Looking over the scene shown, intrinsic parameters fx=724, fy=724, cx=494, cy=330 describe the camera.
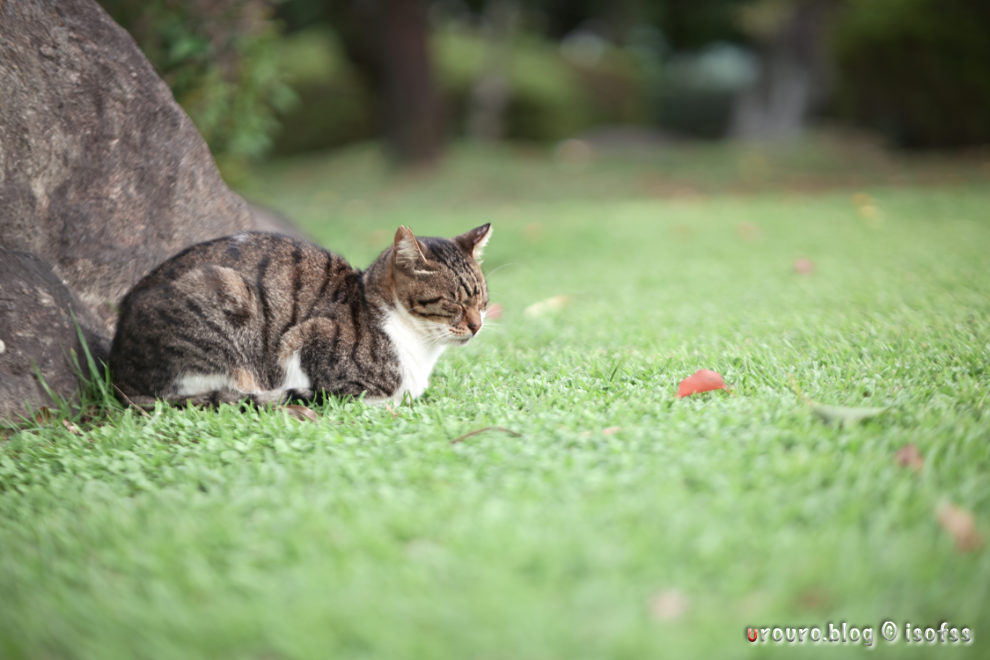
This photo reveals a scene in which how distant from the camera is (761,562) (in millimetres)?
1607

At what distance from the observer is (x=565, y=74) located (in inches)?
693

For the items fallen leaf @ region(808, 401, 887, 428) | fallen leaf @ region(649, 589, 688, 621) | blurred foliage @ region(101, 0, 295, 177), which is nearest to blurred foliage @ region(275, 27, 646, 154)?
blurred foliage @ region(101, 0, 295, 177)

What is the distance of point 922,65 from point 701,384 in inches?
383

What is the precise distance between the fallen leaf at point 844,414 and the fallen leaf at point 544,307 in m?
2.23

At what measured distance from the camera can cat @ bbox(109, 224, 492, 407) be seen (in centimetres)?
290

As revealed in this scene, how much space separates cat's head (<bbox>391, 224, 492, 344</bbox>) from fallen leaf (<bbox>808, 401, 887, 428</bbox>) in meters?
1.45

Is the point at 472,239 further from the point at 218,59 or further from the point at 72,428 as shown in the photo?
the point at 218,59

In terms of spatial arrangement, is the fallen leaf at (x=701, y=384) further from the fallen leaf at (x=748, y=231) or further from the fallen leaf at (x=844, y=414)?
the fallen leaf at (x=748, y=231)

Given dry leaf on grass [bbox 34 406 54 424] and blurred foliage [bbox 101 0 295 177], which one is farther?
blurred foliage [bbox 101 0 295 177]

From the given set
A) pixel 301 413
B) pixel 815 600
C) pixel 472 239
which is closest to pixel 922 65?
pixel 472 239

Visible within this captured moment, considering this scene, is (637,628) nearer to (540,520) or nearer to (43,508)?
(540,520)

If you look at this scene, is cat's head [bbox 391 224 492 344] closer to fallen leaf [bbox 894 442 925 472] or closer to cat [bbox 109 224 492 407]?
cat [bbox 109 224 492 407]

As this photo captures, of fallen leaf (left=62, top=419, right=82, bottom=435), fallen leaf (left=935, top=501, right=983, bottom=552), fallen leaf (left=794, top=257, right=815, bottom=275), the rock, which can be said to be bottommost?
fallen leaf (left=794, top=257, right=815, bottom=275)

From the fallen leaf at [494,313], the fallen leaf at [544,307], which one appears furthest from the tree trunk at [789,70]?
the fallen leaf at [494,313]
